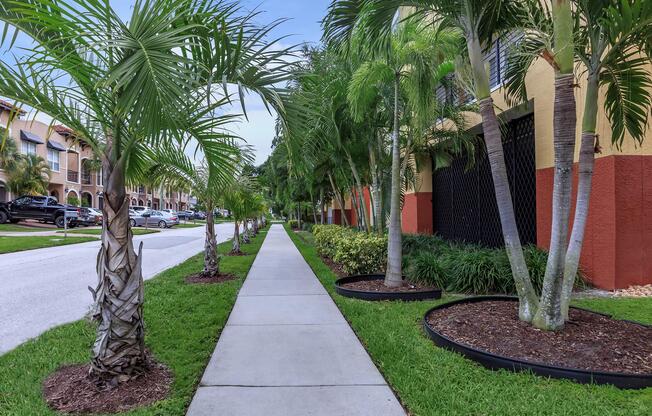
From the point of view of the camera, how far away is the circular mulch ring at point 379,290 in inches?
266

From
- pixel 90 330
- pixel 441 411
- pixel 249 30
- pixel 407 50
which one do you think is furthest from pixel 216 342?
pixel 407 50

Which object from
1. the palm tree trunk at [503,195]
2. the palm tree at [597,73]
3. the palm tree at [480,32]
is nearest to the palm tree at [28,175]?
the palm tree at [480,32]

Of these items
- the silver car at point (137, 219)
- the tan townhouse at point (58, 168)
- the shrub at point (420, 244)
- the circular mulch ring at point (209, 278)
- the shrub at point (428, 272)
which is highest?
the tan townhouse at point (58, 168)

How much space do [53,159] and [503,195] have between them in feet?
153

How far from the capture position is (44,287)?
28.1 ft

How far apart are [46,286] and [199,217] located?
6293 cm

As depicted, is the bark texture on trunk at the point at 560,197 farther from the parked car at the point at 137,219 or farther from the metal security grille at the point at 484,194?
the parked car at the point at 137,219

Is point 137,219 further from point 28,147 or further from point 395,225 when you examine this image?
point 395,225

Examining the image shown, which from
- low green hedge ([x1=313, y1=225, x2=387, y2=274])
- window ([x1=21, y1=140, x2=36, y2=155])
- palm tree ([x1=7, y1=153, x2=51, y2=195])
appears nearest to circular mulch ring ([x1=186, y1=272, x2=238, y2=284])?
low green hedge ([x1=313, y1=225, x2=387, y2=274])

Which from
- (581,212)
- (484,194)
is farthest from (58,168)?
(581,212)

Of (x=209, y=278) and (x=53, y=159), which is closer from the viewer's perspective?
(x=209, y=278)

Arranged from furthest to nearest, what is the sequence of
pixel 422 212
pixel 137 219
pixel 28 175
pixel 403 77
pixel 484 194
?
pixel 137 219 < pixel 28 175 < pixel 422 212 < pixel 484 194 < pixel 403 77

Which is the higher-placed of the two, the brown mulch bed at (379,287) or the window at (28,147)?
the window at (28,147)

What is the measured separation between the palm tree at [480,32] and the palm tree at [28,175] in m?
36.5
